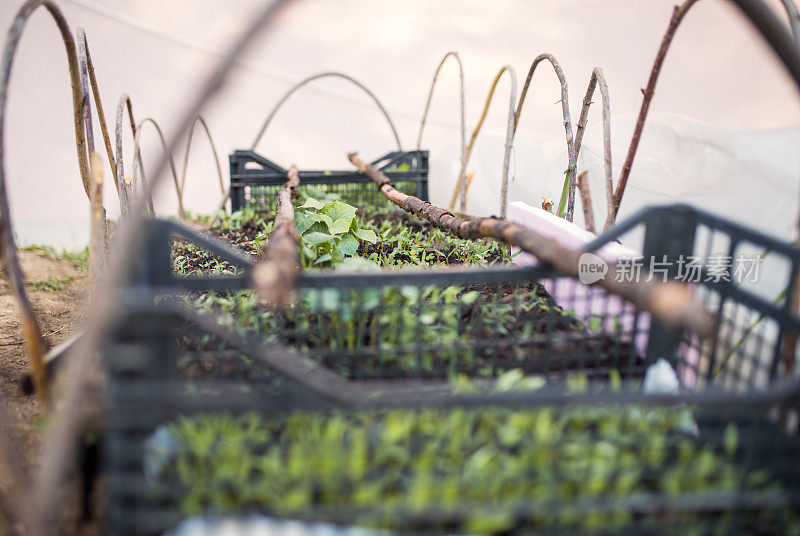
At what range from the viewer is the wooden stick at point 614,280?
0.60 m

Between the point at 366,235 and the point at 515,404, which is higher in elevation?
the point at 366,235

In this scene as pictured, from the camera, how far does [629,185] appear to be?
1.61 meters

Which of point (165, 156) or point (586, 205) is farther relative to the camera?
point (586, 205)

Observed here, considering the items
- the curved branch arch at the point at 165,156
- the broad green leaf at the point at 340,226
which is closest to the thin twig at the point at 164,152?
the curved branch arch at the point at 165,156

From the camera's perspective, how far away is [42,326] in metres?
1.63

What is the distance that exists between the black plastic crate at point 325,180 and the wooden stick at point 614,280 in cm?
98

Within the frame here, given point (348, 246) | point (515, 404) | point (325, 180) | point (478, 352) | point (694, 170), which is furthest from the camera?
point (325, 180)

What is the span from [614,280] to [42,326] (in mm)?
1580

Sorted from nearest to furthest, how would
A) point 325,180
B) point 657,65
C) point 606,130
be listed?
point 657,65, point 606,130, point 325,180

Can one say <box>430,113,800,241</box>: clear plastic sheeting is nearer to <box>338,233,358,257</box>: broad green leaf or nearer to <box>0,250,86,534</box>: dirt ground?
<box>338,233,358,257</box>: broad green leaf

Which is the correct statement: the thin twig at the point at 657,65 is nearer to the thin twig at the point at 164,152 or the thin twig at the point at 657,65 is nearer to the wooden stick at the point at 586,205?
the wooden stick at the point at 586,205

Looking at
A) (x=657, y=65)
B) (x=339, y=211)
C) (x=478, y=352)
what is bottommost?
(x=478, y=352)

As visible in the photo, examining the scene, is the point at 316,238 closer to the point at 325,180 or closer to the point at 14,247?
the point at 14,247

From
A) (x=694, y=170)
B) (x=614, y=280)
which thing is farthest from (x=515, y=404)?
(x=694, y=170)
